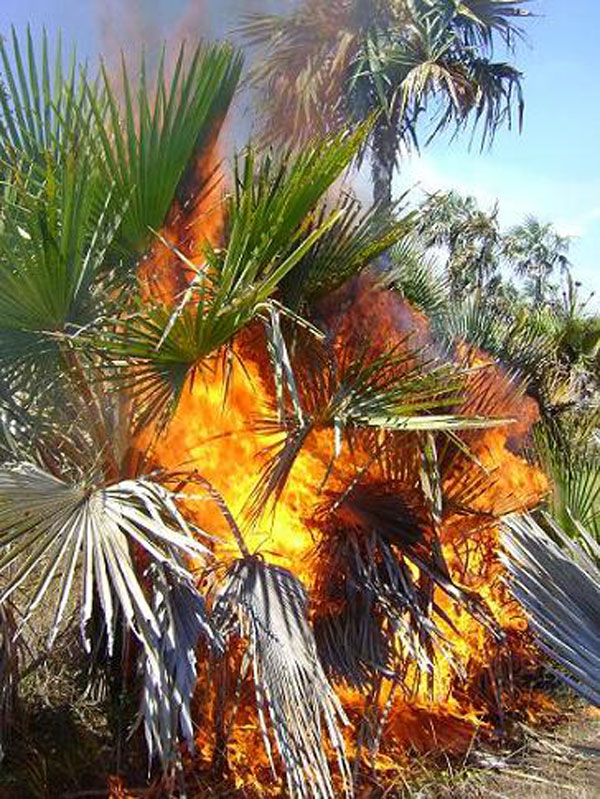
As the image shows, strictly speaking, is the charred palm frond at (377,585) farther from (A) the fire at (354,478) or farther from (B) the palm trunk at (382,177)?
(B) the palm trunk at (382,177)

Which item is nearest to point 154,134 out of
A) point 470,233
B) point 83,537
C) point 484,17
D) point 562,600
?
point 83,537

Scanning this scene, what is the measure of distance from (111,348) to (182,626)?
1.01m

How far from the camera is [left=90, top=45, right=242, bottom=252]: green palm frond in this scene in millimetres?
3402

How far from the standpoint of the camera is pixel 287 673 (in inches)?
127

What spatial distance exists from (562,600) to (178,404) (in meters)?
2.06

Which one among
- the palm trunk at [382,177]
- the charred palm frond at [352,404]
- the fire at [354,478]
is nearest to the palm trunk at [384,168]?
the palm trunk at [382,177]

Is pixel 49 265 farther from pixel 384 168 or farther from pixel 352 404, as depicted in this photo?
pixel 384 168

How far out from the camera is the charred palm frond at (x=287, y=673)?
3188 mm

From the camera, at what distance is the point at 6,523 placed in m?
2.92

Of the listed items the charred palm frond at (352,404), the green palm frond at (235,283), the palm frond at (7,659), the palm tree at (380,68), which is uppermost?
the palm tree at (380,68)

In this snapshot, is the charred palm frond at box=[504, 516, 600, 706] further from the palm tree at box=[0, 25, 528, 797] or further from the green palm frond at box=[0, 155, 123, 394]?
the green palm frond at box=[0, 155, 123, 394]

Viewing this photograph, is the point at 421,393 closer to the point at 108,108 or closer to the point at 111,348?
the point at 111,348

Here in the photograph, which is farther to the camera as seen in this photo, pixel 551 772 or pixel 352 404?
pixel 551 772

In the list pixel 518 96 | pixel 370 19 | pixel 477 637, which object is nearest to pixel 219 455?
pixel 477 637
